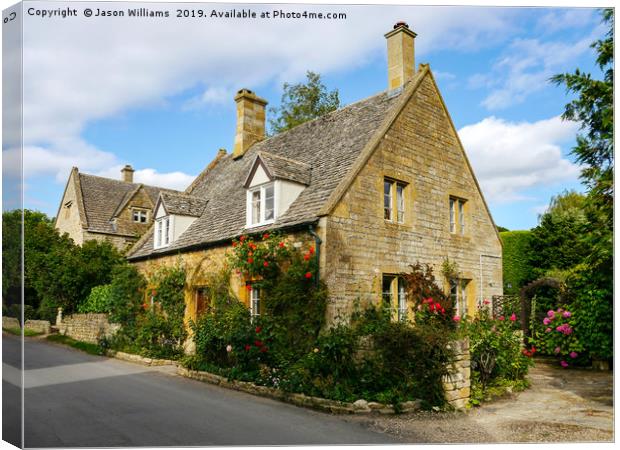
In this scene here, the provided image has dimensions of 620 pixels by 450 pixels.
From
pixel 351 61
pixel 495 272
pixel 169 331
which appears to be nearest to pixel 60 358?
pixel 169 331

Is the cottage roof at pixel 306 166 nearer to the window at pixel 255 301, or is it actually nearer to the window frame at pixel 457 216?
the window at pixel 255 301

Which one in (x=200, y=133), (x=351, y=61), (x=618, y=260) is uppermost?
(x=351, y=61)

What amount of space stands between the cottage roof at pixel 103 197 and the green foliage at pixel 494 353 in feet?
68.0

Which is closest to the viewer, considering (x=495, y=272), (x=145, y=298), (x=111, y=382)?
(x=111, y=382)

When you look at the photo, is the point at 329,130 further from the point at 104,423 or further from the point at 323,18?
the point at 104,423

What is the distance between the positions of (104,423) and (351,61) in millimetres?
6685

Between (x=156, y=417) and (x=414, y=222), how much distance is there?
8.20 meters

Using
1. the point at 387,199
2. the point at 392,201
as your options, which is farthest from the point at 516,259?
the point at 387,199

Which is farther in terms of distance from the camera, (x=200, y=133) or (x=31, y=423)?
(x=200, y=133)

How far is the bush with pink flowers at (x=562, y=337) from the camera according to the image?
12594 mm

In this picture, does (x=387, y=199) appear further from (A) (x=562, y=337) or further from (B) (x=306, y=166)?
(A) (x=562, y=337)

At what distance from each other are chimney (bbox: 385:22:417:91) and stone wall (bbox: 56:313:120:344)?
12770 mm

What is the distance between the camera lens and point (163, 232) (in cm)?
1764

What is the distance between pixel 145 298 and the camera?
1775cm
